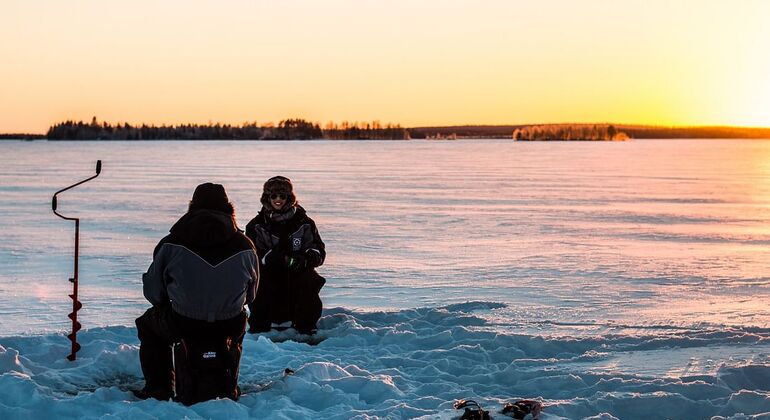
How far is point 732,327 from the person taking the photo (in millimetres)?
8680

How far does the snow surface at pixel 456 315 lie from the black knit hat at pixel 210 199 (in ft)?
4.07

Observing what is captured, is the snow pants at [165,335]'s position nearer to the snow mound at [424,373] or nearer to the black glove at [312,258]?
the snow mound at [424,373]

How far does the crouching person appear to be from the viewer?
5.71m

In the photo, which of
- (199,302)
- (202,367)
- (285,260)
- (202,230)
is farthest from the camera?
(285,260)

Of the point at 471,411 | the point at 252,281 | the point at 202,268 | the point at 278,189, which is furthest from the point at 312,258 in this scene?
the point at 471,411

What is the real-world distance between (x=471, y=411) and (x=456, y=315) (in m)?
3.53

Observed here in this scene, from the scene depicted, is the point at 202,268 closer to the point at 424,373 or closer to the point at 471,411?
the point at 471,411

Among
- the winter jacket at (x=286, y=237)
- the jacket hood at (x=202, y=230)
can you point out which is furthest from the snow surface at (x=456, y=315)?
the jacket hood at (x=202, y=230)

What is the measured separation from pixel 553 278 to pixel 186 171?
28.5m

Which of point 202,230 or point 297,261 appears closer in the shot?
point 202,230

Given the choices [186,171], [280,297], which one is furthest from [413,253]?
[186,171]

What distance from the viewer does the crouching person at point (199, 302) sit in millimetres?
5707

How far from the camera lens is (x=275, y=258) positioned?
27.8 ft

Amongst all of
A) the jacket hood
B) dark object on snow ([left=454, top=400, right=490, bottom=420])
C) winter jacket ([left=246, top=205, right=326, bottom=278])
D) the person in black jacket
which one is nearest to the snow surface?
dark object on snow ([left=454, top=400, right=490, bottom=420])
